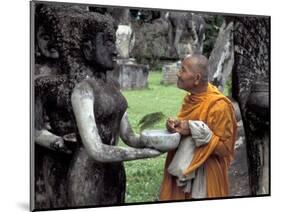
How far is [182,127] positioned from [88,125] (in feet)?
2.21

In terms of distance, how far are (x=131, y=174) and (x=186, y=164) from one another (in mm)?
392

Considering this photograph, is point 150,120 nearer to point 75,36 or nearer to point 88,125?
point 88,125

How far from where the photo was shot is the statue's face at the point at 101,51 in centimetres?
441

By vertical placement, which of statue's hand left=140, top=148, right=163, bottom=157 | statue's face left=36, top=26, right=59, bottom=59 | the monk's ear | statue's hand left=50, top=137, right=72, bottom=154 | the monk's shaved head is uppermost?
statue's face left=36, top=26, right=59, bottom=59

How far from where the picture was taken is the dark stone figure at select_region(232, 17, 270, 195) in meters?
4.90

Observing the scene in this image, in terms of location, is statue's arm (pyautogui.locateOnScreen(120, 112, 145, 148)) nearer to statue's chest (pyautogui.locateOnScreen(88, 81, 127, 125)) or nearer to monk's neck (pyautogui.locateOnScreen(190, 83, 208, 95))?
statue's chest (pyautogui.locateOnScreen(88, 81, 127, 125))

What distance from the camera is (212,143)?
4695 millimetres

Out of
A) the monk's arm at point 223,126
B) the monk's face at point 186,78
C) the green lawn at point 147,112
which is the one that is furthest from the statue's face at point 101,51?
the monk's arm at point 223,126

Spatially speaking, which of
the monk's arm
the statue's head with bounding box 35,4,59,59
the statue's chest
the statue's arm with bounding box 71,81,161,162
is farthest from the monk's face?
the statue's head with bounding box 35,4,59,59

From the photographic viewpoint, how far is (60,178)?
14.4ft

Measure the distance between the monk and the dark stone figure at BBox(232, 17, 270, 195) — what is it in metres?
0.22

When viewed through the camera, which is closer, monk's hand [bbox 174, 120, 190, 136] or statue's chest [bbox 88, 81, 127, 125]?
statue's chest [bbox 88, 81, 127, 125]

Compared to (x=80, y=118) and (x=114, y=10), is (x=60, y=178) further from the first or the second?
(x=114, y=10)

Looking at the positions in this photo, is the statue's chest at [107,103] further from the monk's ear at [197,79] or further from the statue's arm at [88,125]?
the monk's ear at [197,79]
